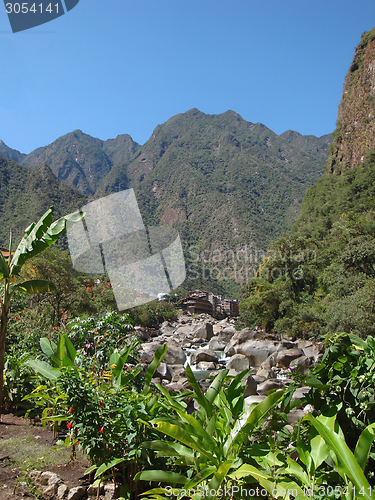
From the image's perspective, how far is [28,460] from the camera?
286cm

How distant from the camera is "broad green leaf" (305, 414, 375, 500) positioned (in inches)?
56.5

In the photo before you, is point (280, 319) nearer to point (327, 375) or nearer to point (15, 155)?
point (327, 375)

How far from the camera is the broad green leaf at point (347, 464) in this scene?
144 cm

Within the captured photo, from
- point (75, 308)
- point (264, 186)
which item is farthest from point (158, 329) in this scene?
point (264, 186)

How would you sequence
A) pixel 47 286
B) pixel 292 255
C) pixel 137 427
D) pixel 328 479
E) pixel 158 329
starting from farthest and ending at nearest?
pixel 158 329
pixel 292 255
pixel 47 286
pixel 137 427
pixel 328 479

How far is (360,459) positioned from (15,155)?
177 metres

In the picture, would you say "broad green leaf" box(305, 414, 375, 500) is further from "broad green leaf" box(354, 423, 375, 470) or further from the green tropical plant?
the green tropical plant

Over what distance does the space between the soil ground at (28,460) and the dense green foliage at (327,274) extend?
1312 centimetres

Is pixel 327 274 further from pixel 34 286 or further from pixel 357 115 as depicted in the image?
pixel 357 115

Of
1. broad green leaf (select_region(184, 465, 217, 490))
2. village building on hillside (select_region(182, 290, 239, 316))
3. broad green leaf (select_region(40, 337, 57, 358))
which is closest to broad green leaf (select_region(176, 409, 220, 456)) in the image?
broad green leaf (select_region(184, 465, 217, 490))

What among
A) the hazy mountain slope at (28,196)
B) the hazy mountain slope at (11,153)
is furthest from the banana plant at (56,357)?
the hazy mountain slope at (11,153)

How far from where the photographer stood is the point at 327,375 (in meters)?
2.07

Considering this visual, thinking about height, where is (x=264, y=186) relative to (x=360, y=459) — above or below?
above

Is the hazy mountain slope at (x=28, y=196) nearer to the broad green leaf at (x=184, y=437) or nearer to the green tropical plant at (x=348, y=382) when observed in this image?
the broad green leaf at (x=184, y=437)
